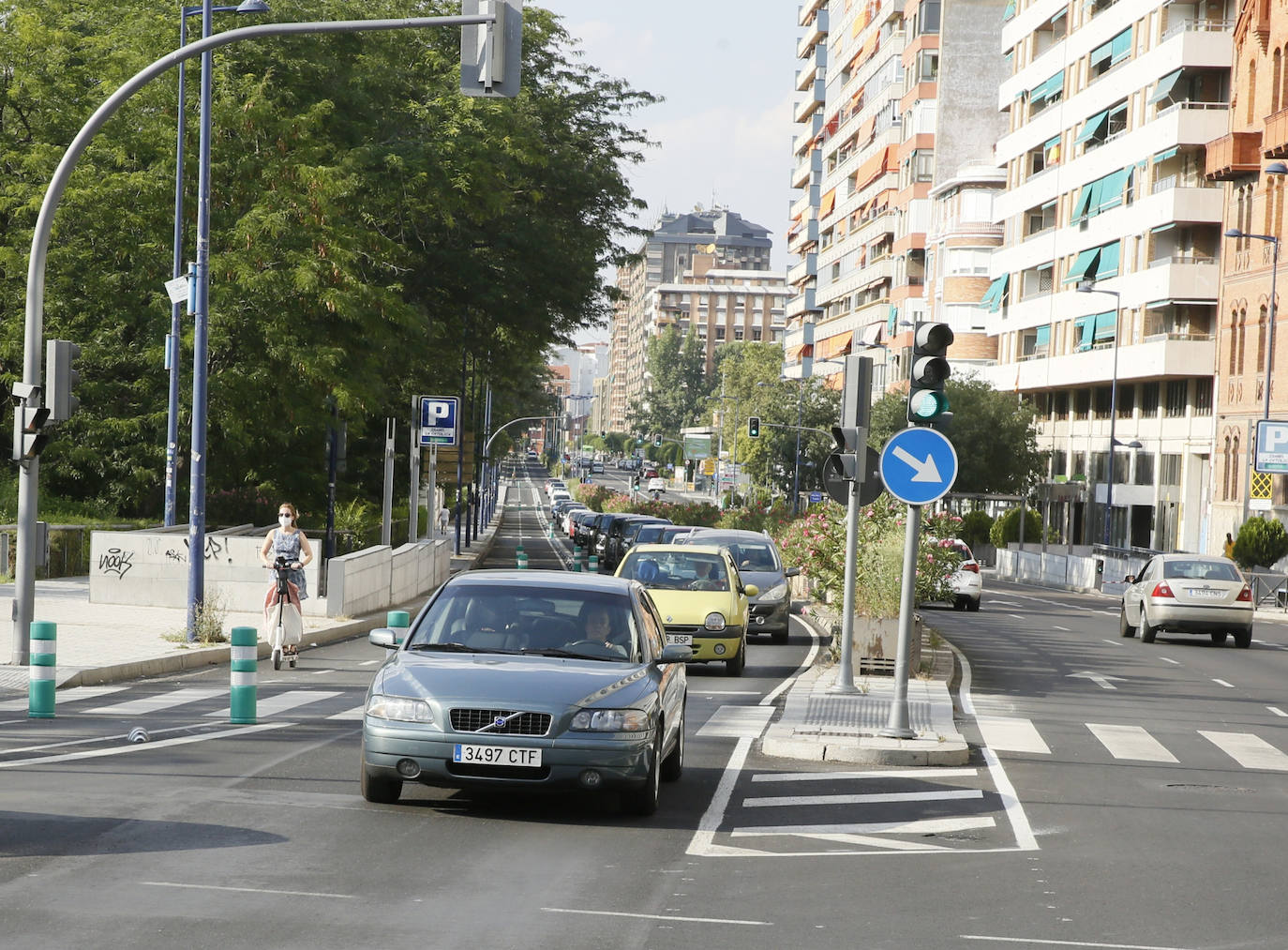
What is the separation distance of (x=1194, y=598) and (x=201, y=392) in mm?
17461

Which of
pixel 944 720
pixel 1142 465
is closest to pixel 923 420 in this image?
pixel 944 720

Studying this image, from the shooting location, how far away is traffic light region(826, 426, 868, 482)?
18078mm

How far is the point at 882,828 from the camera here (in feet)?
35.2

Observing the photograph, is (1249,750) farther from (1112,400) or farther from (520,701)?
(1112,400)

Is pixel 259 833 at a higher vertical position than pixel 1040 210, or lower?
lower

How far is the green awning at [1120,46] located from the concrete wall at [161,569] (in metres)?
52.4

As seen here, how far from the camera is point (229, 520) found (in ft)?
140

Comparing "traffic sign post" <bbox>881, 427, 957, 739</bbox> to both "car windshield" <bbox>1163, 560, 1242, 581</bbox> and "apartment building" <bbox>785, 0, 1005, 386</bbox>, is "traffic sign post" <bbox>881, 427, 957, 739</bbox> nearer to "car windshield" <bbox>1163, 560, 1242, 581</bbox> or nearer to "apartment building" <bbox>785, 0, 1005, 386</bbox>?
"car windshield" <bbox>1163, 560, 1242, 581</bbox>

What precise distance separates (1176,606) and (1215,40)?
39.4 metres

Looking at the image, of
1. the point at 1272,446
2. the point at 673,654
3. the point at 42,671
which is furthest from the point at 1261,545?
the point at 673,654

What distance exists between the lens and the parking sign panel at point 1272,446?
5081 centimetres

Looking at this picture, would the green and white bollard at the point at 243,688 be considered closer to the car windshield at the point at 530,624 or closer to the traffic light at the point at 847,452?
the car windshield at the point at 530,624

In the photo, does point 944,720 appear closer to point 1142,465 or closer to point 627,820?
point 627,820

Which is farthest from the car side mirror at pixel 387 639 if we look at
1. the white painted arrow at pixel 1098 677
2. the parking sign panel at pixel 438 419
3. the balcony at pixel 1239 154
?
the balcony at pixel 1239 154
